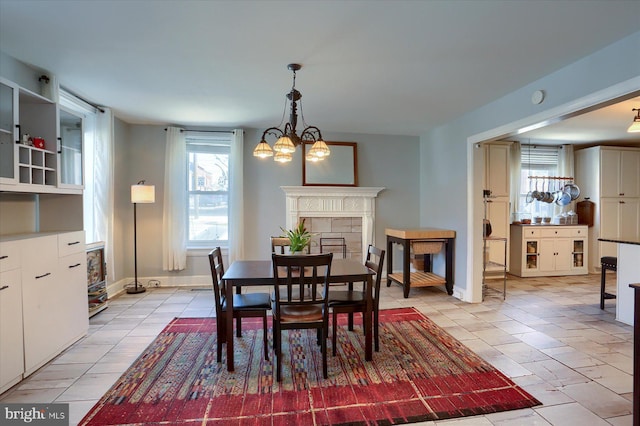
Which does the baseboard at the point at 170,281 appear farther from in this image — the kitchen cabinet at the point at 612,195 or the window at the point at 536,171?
the kitchen cabinet at the point at 612,195

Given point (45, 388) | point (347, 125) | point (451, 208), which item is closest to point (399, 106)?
point (347, 125)

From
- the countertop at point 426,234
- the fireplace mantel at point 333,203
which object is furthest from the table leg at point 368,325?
the fireplace mantel at point 333,203

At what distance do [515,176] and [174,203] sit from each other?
5918 mm

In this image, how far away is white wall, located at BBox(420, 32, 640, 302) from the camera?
2.41 meters

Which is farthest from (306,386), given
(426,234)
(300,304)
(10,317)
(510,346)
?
(426,234)

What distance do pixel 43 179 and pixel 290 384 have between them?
2.67 metres

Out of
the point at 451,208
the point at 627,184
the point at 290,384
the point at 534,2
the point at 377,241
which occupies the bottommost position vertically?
the point at 290,384

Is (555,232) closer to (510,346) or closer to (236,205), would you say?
(510,346)

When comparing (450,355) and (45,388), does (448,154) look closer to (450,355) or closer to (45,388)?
(450,355)

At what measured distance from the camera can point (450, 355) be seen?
266 cm

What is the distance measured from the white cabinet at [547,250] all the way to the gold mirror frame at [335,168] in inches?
123

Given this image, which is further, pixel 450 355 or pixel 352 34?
pixel 450 355

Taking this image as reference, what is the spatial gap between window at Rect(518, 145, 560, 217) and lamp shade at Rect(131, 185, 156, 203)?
632 cm

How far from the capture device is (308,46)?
2.40 meters
